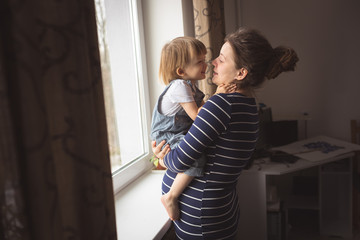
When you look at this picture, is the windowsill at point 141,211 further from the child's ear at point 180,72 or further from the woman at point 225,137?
the child's ear at point 180,72

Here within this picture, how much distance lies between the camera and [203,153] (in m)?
1.04

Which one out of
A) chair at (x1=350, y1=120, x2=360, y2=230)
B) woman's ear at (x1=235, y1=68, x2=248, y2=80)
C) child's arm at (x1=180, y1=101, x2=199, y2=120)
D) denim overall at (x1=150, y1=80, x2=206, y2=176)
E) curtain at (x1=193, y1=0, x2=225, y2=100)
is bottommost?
chair at (x1=350, y1=120, x2=360, y2=230)

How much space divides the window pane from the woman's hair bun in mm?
872

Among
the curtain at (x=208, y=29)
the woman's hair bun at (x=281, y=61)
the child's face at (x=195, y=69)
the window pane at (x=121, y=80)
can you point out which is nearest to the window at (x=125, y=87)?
the window pane at (x=121, y=80)

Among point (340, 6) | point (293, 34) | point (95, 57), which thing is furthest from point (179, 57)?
point (340, 6)

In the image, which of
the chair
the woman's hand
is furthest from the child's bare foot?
the chair

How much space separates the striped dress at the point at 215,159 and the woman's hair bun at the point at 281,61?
0.14 metres

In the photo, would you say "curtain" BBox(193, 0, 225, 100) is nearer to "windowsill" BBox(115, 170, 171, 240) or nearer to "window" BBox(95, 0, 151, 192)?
"window" BBox(95, 0, 151, 192)

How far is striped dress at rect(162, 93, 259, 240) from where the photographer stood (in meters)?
0.96

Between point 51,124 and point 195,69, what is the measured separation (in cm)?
81

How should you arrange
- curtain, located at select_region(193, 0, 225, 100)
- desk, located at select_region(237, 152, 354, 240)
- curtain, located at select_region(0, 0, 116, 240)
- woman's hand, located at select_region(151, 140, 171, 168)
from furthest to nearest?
desk, located at select_region(237, 152, 354, 240), curtain, located at select_region(193, 0, 225, 100), woman's hand, located at select_region(151, 140, 171, 168), curtain, located at select_region(0, 0, 116, 240)

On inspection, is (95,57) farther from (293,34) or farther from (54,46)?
(293,34)

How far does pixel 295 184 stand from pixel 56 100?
2.71m

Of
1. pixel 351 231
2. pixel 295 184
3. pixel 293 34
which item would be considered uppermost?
pixel 293 34
